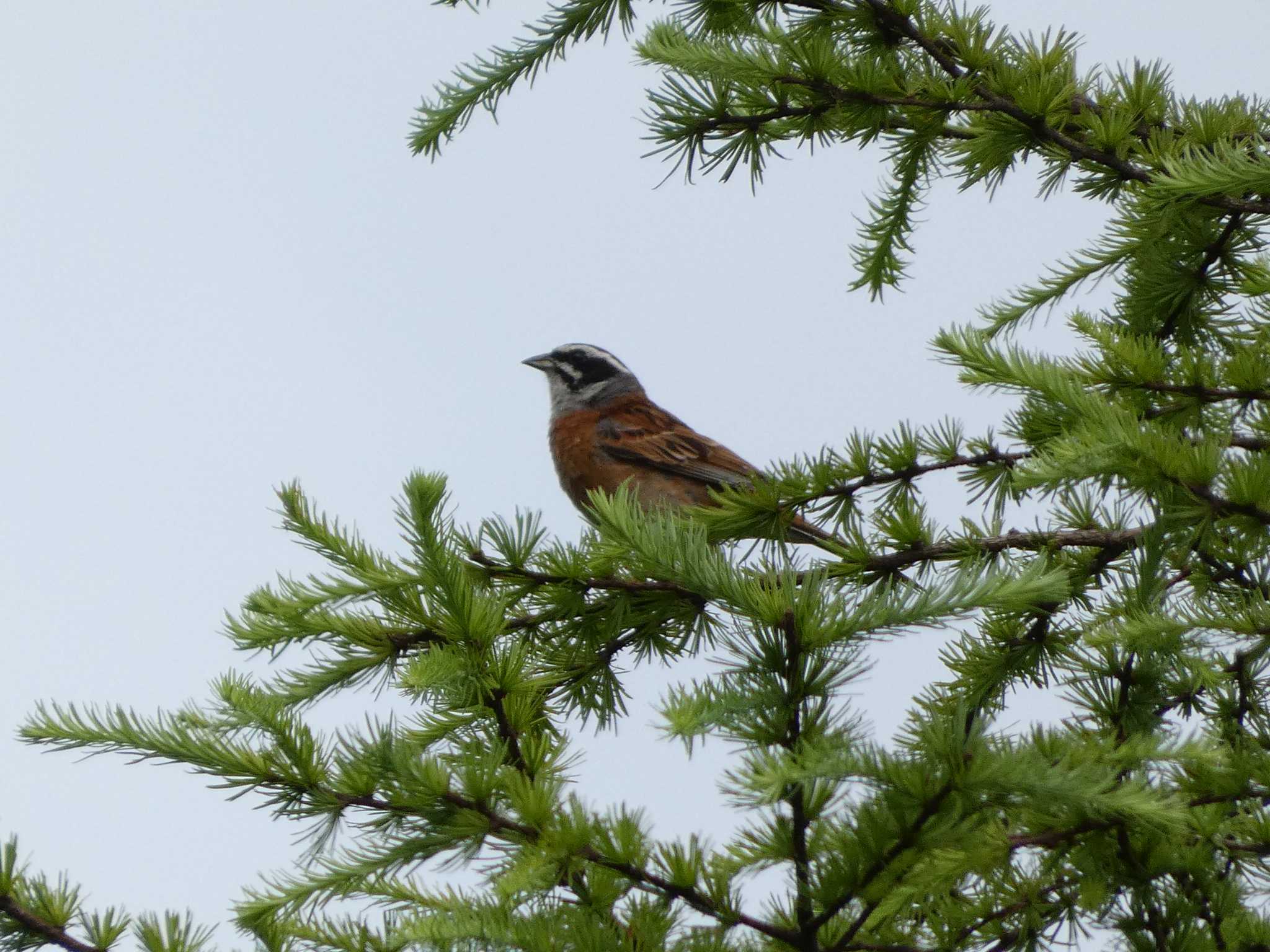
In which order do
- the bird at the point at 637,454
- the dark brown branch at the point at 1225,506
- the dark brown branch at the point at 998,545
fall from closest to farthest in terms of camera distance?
the dark brown branch at the point at 1225,506
the dark brown branch at the point at 998,545
the bird at the point at 637,454

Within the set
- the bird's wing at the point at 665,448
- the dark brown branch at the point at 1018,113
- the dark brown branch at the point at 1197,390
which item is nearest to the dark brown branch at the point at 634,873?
the dark brown branch at the point at 1197,390

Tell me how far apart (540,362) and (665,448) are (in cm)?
132

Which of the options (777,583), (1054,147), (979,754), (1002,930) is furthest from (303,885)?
(1054,147)

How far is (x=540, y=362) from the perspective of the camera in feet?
23.2

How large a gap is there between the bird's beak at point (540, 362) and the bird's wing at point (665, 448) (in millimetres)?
906

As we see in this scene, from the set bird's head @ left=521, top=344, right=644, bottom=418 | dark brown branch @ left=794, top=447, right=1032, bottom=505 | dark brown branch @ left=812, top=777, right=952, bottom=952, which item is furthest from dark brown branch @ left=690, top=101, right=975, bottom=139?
bird's head @ left=521, top=344, right=644, bottom=418

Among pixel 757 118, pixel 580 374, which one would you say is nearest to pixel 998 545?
pixel 757 118

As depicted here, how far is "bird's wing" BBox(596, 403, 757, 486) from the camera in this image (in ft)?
19.5

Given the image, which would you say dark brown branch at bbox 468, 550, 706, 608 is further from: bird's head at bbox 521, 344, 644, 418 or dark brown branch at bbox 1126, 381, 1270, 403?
bird's head at bbox 521, 344, 644, 418

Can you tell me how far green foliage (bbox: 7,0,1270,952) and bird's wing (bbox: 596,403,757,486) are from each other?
6.58 feet

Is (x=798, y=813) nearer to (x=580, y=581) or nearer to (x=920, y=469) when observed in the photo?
(x=580, y=581)

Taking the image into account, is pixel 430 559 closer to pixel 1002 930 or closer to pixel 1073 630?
pixel 1002 930

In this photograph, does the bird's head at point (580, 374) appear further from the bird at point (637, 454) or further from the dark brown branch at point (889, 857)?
the dark brown branch at point (889, 857)

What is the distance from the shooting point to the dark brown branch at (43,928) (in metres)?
2.01
